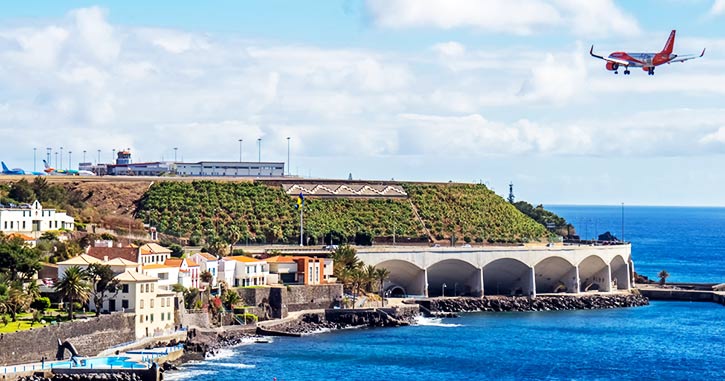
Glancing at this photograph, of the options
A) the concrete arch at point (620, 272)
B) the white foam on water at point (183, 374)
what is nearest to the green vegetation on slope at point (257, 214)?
the concrete arch at point (620, 272)

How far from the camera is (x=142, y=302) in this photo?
9369 cm

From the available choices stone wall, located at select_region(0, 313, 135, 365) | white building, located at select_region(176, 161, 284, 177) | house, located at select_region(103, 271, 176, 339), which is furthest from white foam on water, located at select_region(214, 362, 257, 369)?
white building, located at select_region(176, 161, 284, 177)

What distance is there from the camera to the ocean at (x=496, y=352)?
290 ft

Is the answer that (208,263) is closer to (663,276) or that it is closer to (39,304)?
(39,304)

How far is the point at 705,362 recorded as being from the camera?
3844 inches

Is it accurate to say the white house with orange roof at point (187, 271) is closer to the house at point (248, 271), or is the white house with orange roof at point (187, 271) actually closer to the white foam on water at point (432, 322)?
the house at point (248, 271)

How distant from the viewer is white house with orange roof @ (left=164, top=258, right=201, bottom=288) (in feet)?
346

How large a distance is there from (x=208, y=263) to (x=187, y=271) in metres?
6.41

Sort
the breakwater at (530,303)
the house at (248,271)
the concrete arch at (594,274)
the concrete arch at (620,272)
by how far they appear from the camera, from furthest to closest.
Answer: the concrete arch at (620,272), the concrete arch at (594,274), the breakwater at (530,303), the house at (248,271)

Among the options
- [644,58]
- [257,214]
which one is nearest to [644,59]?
[644,58]

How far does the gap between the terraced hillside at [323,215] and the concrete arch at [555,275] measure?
16.7 metres

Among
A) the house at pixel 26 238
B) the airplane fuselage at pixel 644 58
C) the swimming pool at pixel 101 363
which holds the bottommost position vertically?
the swimming pool at pixel 101 363

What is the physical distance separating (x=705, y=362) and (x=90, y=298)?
1987 inches

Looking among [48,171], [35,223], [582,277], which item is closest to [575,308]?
[582,277]
